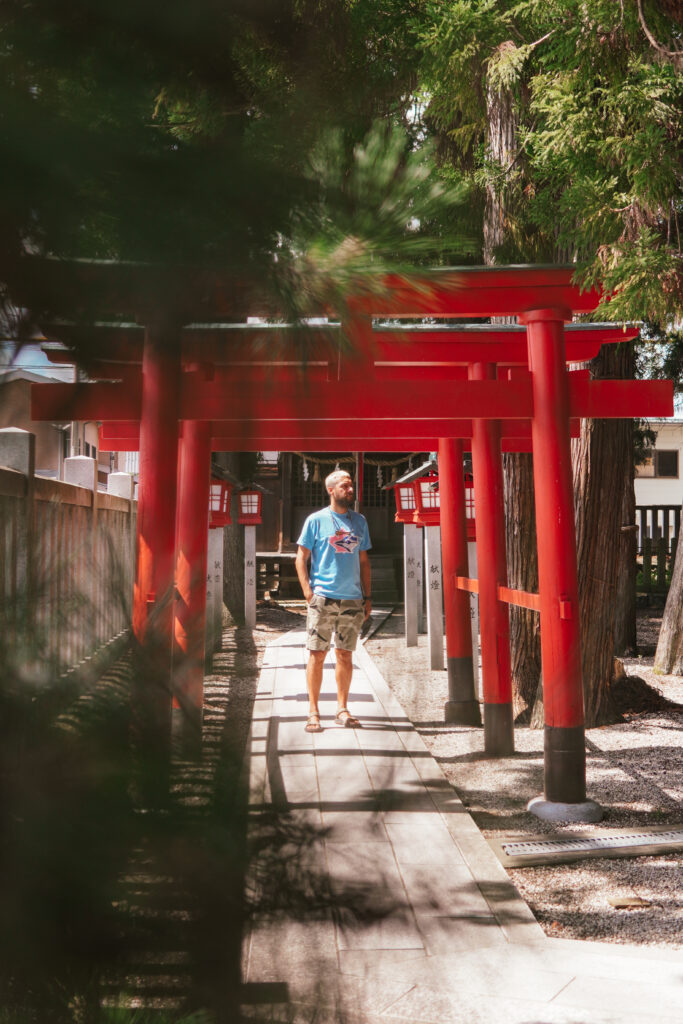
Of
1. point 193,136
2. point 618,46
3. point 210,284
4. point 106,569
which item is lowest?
point 106,569

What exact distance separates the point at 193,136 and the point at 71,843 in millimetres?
700

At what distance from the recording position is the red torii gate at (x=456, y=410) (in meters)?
0.88

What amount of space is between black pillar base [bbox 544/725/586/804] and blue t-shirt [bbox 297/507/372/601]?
242 centimetres

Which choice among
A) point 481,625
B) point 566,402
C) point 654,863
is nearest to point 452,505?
point 481,625

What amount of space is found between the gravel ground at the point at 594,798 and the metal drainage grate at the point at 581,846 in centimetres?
5

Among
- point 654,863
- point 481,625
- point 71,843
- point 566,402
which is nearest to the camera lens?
point 71,843

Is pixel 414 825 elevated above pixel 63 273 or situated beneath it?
situated beneath

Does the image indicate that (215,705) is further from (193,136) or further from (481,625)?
(481,625)

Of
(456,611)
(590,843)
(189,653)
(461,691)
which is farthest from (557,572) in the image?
(189,653)

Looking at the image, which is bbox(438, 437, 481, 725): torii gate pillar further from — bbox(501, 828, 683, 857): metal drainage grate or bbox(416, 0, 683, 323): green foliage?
bbox(416, 0, 683, 323): green foliage

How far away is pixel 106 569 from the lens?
2.45ft

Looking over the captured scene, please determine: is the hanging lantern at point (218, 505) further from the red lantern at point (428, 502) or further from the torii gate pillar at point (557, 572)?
the torii gate pillar at point (557, 572)

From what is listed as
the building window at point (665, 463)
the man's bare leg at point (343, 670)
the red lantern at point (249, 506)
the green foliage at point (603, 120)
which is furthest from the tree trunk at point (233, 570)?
the building window at point (665, 463)

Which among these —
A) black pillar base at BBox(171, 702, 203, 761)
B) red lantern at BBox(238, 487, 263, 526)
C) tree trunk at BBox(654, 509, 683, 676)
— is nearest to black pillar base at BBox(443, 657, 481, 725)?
tree trunk at BBox(654, 509, 683, 676)
